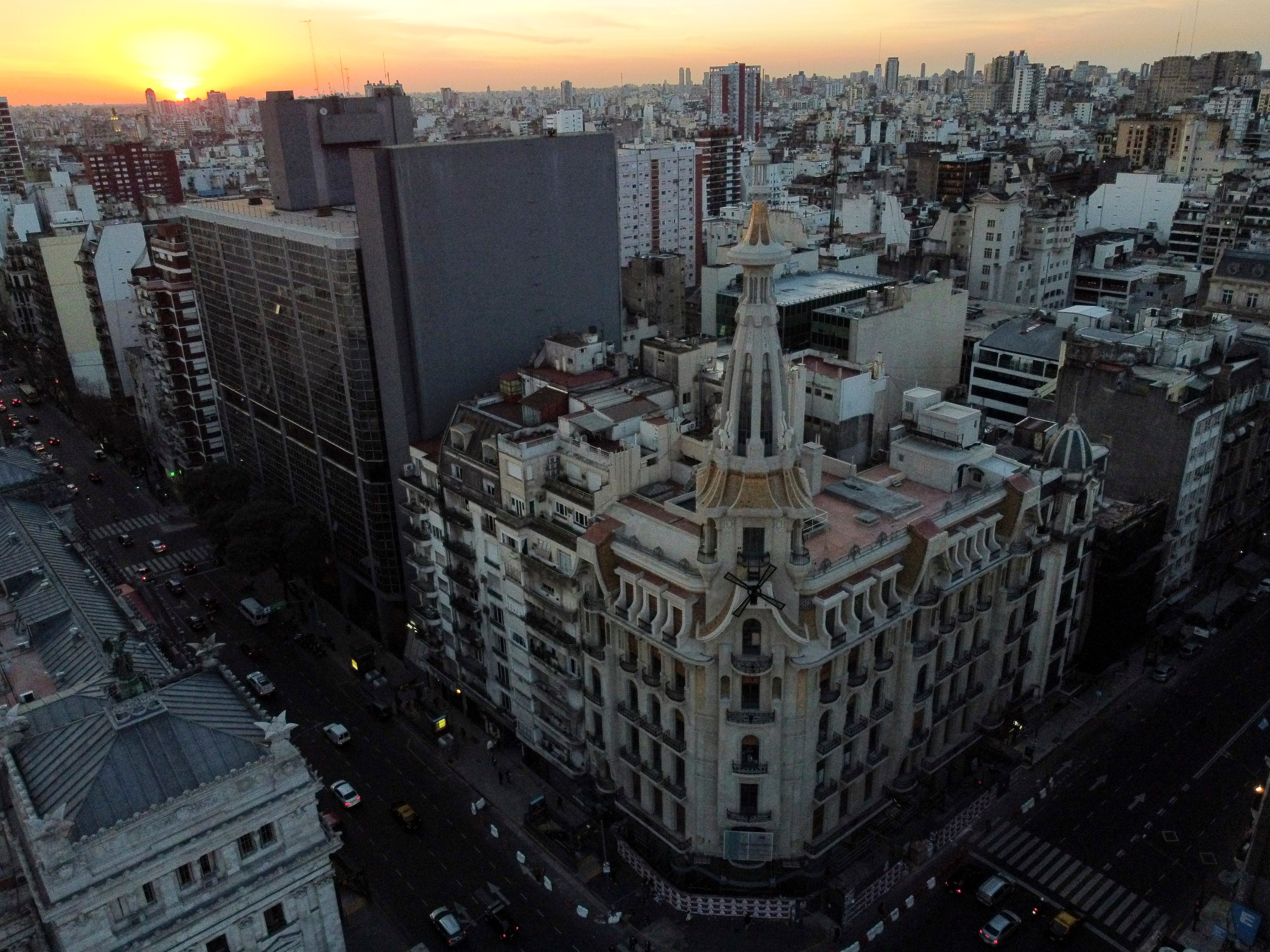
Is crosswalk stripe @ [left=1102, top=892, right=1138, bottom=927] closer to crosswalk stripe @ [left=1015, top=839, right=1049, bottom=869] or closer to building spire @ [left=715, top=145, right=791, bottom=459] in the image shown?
crosswalk stripe @ [left=1015, top=839, right=1049, bottom=869]

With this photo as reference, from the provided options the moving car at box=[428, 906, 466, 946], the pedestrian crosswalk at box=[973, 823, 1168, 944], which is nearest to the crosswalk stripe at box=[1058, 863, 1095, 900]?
the pedestrian crosswalk at box=[973, 823, 1168, 944]

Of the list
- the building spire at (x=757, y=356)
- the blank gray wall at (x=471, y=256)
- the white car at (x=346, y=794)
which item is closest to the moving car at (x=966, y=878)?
the building spire at (x=757, y=356)

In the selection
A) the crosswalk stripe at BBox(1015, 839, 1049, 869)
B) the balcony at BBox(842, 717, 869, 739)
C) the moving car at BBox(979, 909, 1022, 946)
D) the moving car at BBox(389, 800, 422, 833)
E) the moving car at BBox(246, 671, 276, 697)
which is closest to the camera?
the moving car at BBox(979, 909, 1022, 946)

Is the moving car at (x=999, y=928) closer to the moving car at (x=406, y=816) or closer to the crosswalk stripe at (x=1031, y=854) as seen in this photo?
the crosswalk stripe at (x=1031, y=854)

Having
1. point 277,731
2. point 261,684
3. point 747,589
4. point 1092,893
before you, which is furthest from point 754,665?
point 261,684

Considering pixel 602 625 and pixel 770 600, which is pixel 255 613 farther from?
pixel 770 600

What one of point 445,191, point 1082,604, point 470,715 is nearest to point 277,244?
point 445,191
